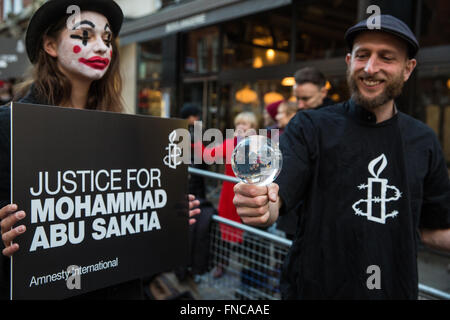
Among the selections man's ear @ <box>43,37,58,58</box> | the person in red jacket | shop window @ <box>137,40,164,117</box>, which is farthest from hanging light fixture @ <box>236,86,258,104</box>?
man's ear @ <box>43,37,58,58</box>

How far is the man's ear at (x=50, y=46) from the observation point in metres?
1.62

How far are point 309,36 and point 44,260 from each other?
5.74 meters

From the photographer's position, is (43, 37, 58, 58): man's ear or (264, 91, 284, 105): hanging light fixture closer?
(43, 37, 58, 58): man's ear

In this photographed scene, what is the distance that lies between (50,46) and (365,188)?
1.56 meters

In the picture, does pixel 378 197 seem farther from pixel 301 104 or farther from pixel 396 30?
pixel 301 104

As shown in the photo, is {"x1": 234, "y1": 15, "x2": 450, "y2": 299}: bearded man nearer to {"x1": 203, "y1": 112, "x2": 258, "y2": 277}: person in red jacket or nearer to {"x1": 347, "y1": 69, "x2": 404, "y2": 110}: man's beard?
{"x1": 347, "y1": 69, "x2": 404, "y2": 110}: man's beard

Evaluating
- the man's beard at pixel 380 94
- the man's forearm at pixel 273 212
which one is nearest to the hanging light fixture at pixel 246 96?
the man's beard at pixel 380 94

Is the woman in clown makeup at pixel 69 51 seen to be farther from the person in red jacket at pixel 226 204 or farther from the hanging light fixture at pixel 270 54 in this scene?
the hanging light fixture at pixel 270 54

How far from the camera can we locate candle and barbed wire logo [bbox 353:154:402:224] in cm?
157

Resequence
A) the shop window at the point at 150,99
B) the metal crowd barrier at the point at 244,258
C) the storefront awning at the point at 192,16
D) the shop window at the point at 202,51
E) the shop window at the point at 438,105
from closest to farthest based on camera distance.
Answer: the metal crowd barrier at the point at 244,258 < the storefront awning at the point at 192,16 < the shop window at the point at 438,105 < the shop window at the point at 202,51 < the shop window at the point at 150,99

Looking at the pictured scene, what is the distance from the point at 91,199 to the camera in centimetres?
147

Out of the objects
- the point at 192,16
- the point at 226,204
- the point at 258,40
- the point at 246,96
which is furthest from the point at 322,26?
the point at 226,204

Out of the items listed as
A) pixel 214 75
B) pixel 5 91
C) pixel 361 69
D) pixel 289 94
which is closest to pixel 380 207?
pixel 361 69

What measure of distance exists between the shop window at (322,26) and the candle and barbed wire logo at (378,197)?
427 centimetres
